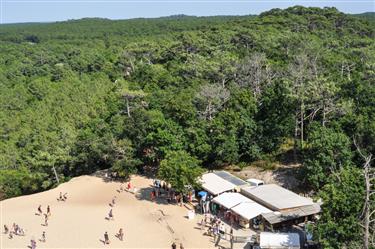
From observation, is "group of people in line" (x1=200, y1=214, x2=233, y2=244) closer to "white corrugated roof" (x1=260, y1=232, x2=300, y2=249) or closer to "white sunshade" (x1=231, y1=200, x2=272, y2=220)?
"white sunshade" (x1=231, y1=200, x2=272, y2=220)

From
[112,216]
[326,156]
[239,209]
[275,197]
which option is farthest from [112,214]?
[326,156]

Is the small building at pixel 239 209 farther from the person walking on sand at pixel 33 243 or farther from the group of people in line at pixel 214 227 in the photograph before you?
the person walking on sand at pixel 33 243

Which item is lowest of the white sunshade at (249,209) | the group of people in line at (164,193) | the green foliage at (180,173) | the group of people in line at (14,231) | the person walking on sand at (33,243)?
A: the group of people in line at (14,231)

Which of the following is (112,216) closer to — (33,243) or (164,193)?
(164,193)

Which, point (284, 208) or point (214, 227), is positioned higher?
point (284, 208)

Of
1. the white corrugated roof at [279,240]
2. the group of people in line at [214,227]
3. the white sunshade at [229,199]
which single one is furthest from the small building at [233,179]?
the white corrugated roof at [279,240]

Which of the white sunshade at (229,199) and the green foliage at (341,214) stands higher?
the green foliage at (341,214)

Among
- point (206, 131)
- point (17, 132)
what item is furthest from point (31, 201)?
point (17, 132)
